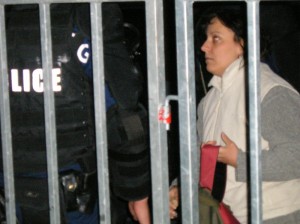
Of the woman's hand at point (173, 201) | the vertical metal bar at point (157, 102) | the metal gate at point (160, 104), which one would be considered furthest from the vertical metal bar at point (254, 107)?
the woman's hand at point (173, 201)

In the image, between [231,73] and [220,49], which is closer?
[231,73]

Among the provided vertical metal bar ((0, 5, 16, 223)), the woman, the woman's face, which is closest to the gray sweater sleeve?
the woman

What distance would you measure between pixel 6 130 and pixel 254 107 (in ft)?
3.49

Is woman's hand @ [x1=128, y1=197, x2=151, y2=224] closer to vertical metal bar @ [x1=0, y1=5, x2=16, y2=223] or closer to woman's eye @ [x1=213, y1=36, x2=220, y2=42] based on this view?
vertical metal bar @ [x1=0, y1=5, x2=16, y2=223]

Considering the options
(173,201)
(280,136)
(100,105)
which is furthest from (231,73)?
(100,105)

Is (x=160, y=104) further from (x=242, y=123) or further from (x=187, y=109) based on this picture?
(x=242, y=123)

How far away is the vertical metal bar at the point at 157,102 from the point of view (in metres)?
1.94

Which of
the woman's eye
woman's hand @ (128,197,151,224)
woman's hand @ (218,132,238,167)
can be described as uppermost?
the woman's eye

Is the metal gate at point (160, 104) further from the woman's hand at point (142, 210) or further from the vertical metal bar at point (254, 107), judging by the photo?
the woman's hand at point (142, 210)

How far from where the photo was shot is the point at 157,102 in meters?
1.99

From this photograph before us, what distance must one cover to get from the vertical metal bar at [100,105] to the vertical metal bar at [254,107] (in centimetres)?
57

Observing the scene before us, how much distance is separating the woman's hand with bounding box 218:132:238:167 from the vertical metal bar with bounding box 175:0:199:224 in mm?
348

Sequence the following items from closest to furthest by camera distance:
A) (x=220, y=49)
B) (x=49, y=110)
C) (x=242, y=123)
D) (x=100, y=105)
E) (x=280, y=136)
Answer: (x=100, y=105) → (x=49, y=110) → (x=280, y=136) → (x=242, y=123) → (x=220, y=49)

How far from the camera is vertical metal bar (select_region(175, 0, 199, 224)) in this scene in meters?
1.87
